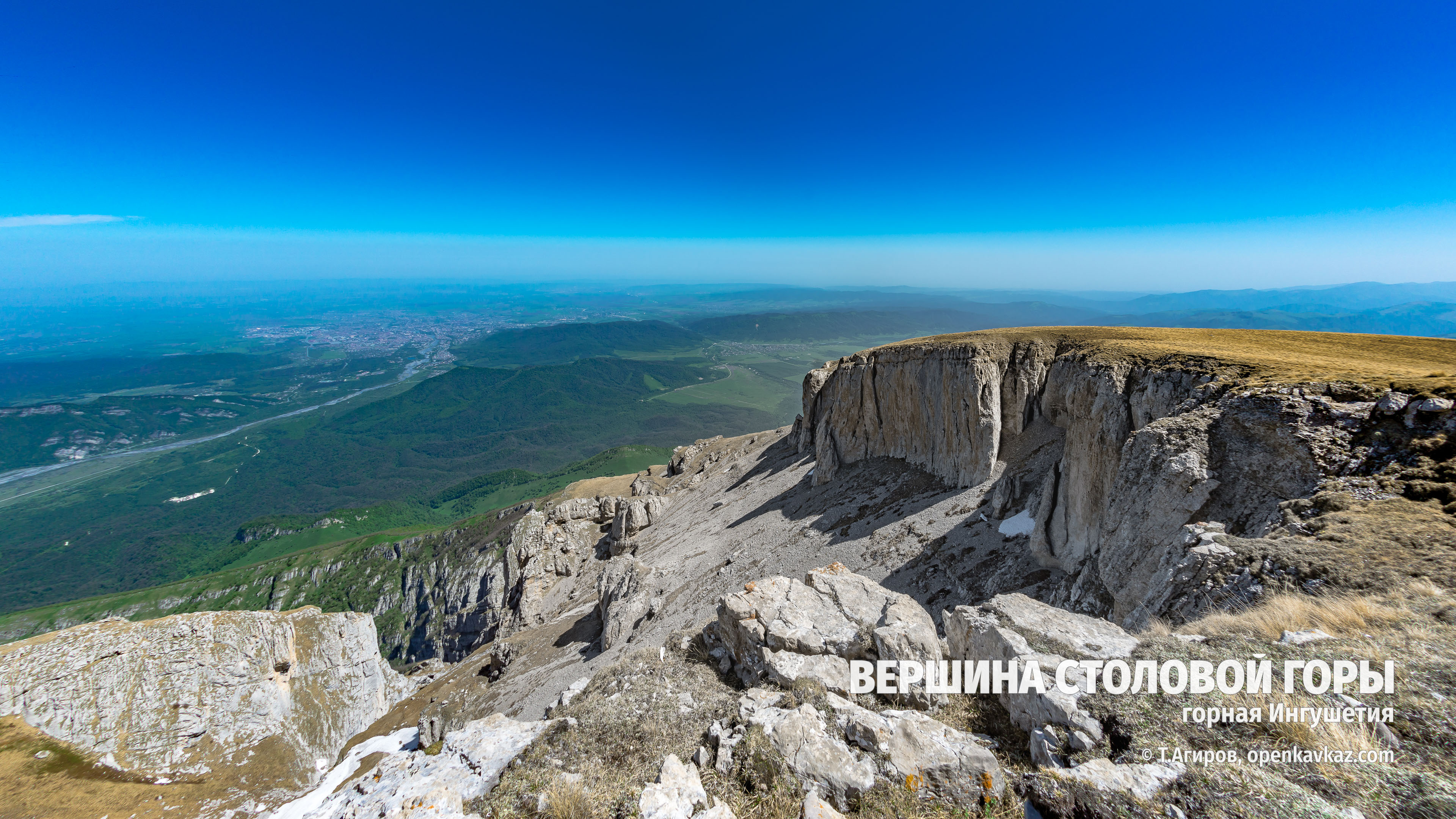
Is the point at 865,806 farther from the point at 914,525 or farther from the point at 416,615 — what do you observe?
the point at 416,615

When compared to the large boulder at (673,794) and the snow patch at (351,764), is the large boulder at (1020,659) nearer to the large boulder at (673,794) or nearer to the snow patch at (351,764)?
the large boulder at (673,794)

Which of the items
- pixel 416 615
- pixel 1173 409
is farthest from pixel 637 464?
pixel 1173 409

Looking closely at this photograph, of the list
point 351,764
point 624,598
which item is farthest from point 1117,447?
point 351,764

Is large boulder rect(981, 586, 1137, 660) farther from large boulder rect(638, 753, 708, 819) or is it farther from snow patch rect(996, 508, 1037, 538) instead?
snow patch rect(996, 508, 1037, 538)

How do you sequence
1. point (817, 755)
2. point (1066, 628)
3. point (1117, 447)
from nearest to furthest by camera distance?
1. point (817, 755)
2. point (1066, 628)
3. point (1117, 447)

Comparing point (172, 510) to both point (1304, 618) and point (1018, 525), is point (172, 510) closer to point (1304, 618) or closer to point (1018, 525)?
point (1018, 525)

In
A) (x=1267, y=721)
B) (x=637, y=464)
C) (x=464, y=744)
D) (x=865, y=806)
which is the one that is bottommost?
(x=637, y=464)
